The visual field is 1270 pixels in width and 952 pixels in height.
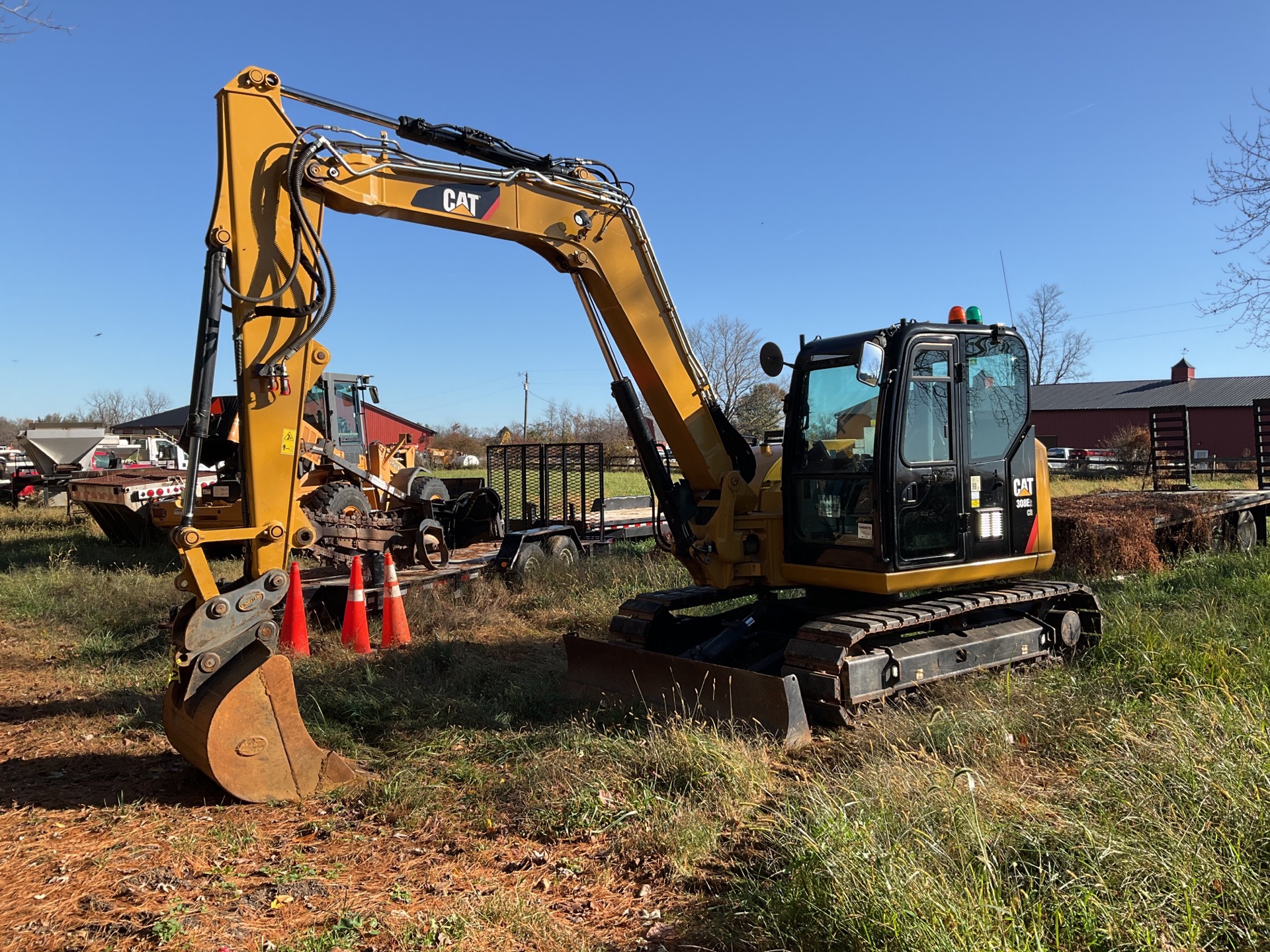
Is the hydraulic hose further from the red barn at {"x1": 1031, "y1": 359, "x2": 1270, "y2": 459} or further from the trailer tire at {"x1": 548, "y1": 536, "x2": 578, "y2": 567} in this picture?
the red barn at {"x1": 1031, "y1": 359, "x2": 1270, "y2": 459}

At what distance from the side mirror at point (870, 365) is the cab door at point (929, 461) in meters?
0.20

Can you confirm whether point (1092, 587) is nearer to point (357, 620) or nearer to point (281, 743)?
point (357, 620)

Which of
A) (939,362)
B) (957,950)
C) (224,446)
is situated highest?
(939,362)

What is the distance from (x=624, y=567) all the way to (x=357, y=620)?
375cm

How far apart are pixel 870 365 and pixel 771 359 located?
685 millimetres

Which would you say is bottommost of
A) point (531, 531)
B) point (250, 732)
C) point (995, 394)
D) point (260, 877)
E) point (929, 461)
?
point (260, 877)

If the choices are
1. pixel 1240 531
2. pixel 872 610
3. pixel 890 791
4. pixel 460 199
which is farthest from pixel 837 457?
pixel 1240 531

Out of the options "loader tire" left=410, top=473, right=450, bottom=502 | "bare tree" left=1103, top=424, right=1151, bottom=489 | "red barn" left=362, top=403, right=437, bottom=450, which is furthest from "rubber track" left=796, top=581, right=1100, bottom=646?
"red barn" left=362, top=403, right=437, bottom=450

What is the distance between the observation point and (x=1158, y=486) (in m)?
18.7

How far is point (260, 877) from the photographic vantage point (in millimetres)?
4023

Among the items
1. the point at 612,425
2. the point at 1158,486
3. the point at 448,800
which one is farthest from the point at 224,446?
the point at 612,425

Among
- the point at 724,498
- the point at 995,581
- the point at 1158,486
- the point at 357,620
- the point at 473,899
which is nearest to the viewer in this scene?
the point at 473,899

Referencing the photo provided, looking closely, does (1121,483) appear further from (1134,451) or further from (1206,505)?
(1206,505)

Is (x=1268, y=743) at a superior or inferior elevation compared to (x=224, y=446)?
inferior
